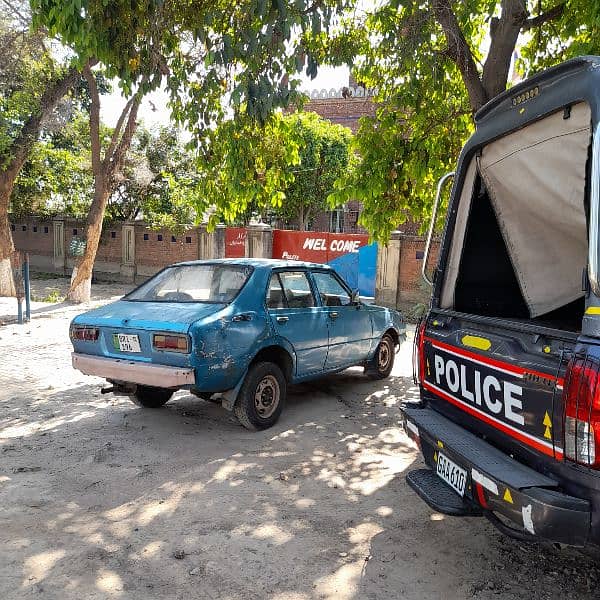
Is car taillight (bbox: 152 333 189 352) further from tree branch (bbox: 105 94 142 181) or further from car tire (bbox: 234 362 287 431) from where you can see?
tree branch (bbox: 105 94 142 181)

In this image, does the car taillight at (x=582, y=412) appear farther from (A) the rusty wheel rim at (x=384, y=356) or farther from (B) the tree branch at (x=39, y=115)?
(B) the tree branch at (x=39, y=115)

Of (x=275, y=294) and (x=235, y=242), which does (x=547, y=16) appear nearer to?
(x=275, y=294)

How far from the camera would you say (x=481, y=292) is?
435 cm

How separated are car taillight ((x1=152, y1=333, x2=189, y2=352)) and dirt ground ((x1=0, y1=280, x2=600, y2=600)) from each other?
3.11ft

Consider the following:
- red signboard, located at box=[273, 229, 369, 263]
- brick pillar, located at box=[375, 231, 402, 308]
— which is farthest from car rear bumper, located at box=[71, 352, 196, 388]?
red signboard, located at box=[273, 229, 369, 263]

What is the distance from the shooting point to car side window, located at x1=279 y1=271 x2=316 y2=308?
5891mm

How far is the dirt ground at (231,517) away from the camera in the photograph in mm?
3053

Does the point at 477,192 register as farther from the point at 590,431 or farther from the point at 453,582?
the point at 453,582

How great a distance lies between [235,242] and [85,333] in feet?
44.0

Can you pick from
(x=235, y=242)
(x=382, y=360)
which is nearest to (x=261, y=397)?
(x=382, y=360)

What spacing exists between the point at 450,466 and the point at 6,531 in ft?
9.08


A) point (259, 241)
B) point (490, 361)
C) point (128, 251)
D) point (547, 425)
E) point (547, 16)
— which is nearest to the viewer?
point (547, 425)

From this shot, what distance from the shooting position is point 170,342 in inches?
186

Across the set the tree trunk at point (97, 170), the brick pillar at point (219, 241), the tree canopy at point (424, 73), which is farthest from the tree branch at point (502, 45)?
the brick pillar at point (219, 241)
